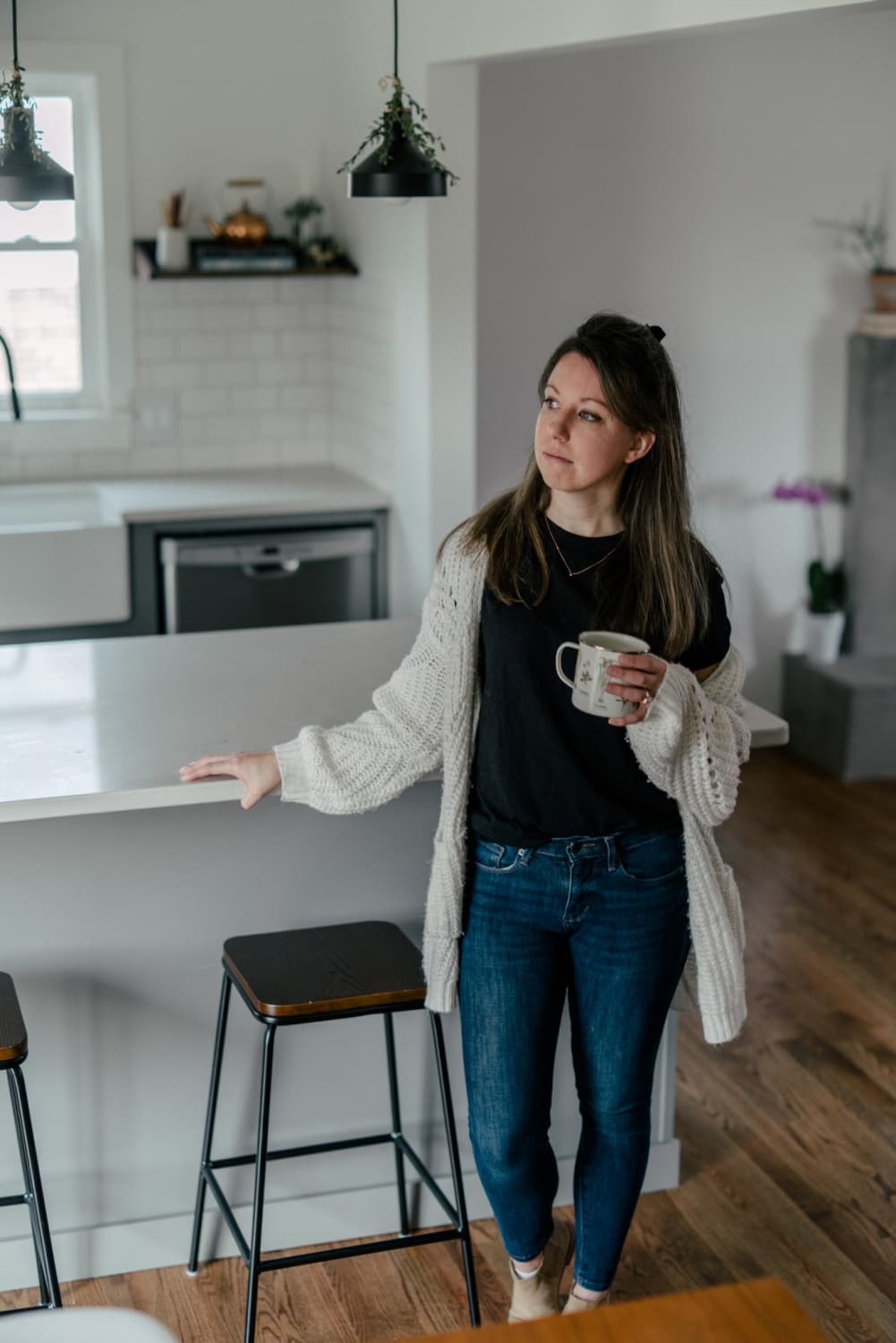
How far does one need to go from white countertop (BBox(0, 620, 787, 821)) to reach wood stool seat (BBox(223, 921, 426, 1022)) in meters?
0.28

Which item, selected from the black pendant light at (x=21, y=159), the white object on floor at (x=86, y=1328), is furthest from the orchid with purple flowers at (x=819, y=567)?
the white object on floor at (x=86, y=1328)

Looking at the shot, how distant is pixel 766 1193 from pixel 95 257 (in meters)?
3.70

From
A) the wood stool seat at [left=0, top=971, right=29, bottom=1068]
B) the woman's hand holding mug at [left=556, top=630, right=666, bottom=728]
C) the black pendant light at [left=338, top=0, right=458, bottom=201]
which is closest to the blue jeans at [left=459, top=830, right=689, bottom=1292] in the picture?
the woman's hand holding mug at [left=556, top=630, right=666, bottom=728]

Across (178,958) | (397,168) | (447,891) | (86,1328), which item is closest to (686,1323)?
(86,1328)

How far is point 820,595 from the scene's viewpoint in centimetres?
566

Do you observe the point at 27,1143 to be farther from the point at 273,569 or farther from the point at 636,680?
the point at 273,569

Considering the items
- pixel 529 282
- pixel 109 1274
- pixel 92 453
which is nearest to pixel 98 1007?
pixel 109 1274

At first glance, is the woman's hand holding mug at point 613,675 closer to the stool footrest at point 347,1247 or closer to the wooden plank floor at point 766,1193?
the stool footrest at point 347,1247

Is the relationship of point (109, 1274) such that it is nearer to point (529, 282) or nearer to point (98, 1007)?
point (98, 1007)

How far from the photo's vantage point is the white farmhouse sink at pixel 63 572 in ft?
14.9

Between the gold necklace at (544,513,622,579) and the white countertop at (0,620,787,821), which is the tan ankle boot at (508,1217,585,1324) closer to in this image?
the white countertop at (0,620,787,821)

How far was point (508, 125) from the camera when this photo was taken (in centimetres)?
509

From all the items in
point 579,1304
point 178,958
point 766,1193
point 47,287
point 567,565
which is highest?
point 47,287

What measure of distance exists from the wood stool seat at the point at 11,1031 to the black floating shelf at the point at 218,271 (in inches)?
123
